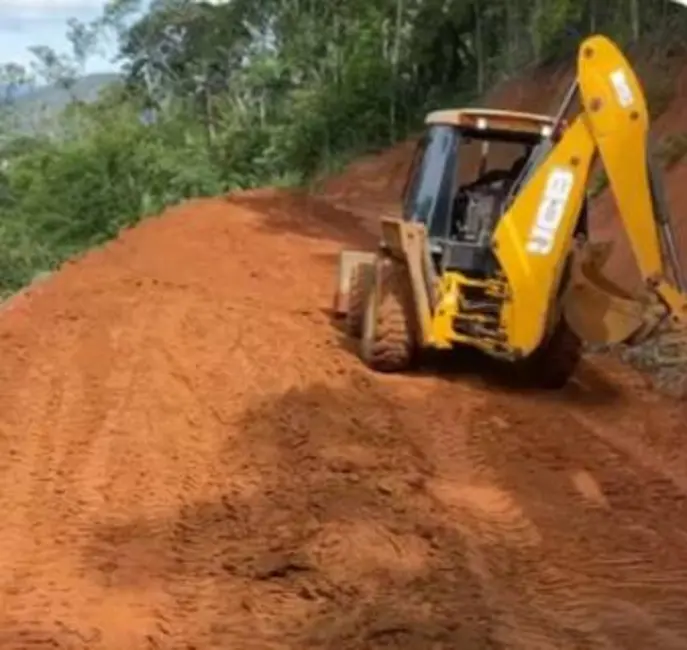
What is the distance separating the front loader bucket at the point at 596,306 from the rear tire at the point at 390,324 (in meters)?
1.24

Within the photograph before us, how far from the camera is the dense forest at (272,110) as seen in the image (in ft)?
134

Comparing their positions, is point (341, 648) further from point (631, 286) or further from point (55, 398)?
point (631, 286)

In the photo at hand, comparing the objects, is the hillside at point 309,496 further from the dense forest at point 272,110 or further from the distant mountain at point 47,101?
the distant mountain at point 47,101

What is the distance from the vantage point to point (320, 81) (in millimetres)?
45906

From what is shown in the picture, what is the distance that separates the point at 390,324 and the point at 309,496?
327cm

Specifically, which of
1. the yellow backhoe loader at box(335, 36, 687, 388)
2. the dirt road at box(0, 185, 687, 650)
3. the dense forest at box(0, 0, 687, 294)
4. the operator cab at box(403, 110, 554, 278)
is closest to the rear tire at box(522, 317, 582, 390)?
the yellow backhoe loader at box(335, 36, 687, 388)

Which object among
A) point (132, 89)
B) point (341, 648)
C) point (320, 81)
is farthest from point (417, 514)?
point (132, 89)

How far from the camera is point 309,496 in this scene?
8680mm

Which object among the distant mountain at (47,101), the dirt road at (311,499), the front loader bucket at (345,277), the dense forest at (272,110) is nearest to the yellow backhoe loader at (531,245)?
the dirt road at (311,499)

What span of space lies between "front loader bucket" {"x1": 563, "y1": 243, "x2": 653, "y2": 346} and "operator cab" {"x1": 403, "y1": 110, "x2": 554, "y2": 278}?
747 mm

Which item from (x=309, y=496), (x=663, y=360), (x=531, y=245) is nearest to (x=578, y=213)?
(x=531, y=245)

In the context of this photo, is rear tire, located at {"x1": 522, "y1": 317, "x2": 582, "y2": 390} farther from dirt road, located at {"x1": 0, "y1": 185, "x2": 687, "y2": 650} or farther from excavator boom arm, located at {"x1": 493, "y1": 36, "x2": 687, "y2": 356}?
excavator boom arm, located at {"x1": 493, "y1": 36, "x2": 687, "y2": 356}

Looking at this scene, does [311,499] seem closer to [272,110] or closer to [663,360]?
[663,360]

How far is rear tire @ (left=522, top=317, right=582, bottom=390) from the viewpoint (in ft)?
37.9
